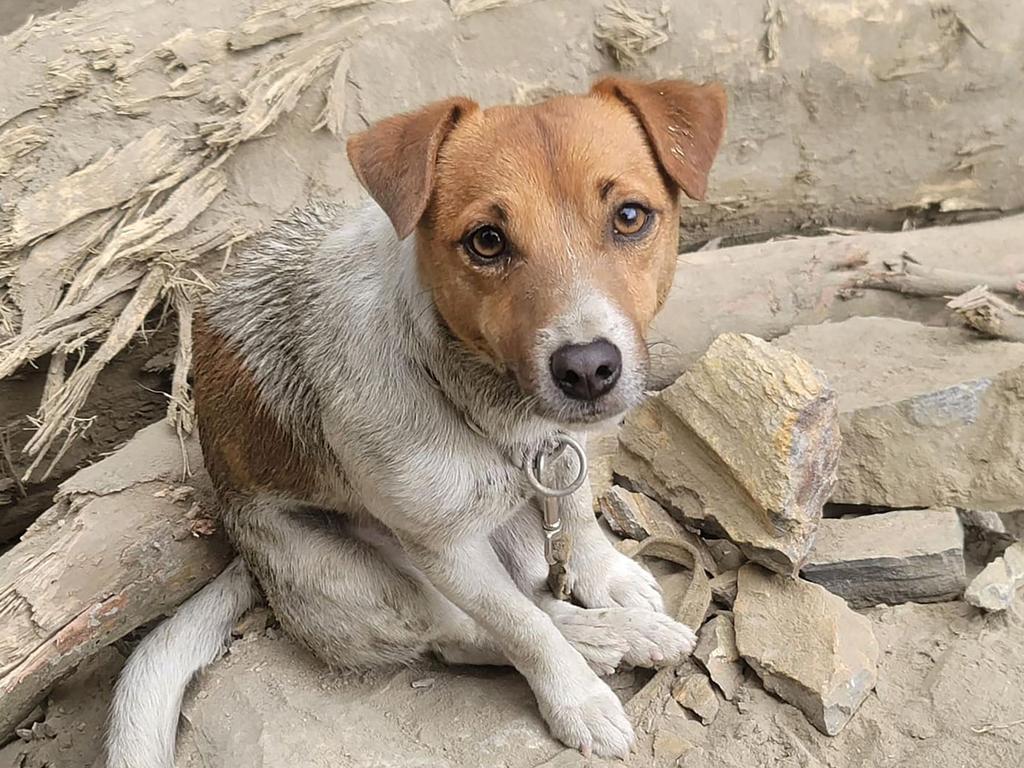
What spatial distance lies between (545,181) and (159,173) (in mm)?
2614

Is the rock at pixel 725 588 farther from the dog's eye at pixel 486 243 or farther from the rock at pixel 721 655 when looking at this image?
the dog's eye at pixel 486 243

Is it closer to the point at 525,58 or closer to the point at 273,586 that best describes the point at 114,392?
the point at 273,586

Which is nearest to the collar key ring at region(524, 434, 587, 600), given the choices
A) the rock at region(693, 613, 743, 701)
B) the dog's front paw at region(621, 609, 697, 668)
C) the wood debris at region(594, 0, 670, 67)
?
the dog's front paw at region(621, 609, 697, 668)

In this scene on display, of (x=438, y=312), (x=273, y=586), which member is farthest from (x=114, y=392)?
(x=438, y=312)

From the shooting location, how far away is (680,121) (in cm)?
289

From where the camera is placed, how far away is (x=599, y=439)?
425 cm

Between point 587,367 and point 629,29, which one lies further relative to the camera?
point 629,29

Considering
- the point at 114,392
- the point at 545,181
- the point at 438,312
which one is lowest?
the point at 114,392

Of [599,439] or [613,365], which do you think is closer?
[613,365]

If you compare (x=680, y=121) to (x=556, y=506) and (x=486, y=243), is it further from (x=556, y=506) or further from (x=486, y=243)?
(x=556, y=506)

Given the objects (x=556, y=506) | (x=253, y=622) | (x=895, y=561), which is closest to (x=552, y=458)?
(x=556, y=506)

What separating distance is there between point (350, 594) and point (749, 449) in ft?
4.83

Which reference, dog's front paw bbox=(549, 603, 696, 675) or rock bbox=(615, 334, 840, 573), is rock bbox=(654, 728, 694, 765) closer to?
Result: dog's front paw bbox=(549, 603, 696, 675)

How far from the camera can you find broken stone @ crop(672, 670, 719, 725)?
10.7ft
